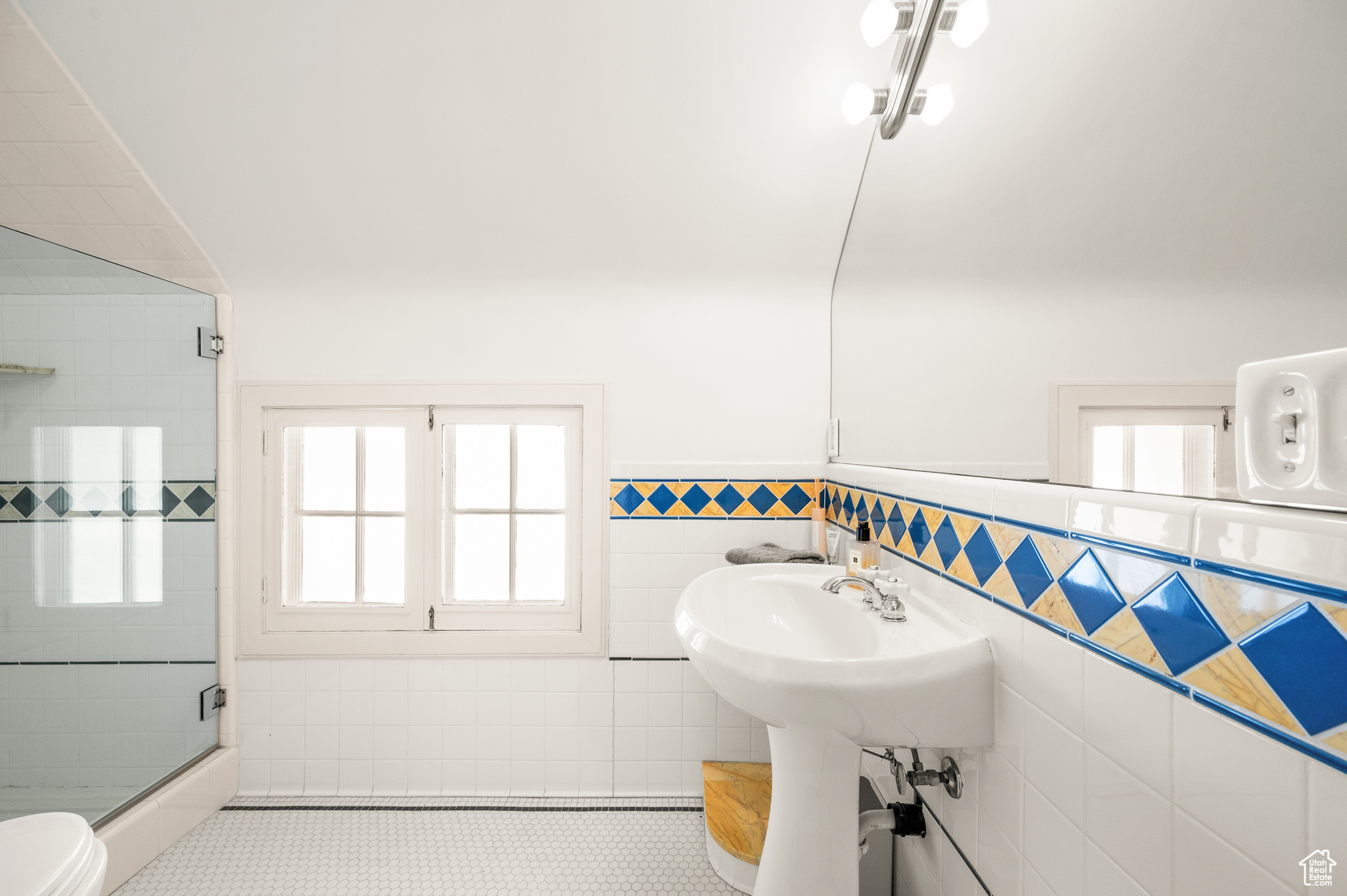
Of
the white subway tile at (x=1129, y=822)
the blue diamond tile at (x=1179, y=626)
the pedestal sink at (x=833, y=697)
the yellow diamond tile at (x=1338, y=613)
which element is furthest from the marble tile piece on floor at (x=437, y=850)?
the yellow diamond tile at (x=1338, y=613)

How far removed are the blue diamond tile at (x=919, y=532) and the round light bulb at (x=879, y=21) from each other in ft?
3.04

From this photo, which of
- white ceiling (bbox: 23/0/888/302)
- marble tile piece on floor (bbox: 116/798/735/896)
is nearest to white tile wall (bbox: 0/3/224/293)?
white ceiling (bbox: 23/0/888/302)

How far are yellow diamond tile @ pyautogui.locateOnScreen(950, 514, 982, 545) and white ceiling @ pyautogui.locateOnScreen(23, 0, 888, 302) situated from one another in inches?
44.5

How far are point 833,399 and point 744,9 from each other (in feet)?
3.60

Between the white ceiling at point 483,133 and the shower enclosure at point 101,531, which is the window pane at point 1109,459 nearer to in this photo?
the white ceiling at point 483,133

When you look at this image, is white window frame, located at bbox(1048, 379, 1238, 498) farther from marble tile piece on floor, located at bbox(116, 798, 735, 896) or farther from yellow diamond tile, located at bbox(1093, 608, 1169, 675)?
marble tile piece on floor, located at bbox(116, 798, 735, 896)

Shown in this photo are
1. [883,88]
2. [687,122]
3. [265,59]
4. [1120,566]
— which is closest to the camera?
[1120,566]

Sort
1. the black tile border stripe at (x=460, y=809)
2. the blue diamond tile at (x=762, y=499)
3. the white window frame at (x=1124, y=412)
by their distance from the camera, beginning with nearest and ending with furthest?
the white window frame at (x=1124, y=412)
the black tile border stripe at (x=460, y=809)
the blue diamond tile at (x=762, y=499)

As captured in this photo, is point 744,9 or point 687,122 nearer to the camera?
point 744,9

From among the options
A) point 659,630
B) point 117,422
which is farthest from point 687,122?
point 117,422

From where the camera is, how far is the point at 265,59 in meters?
1.45

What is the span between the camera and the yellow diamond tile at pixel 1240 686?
1.47ft

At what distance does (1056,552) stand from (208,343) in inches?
93.8

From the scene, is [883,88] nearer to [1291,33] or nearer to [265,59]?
[1291,33]
